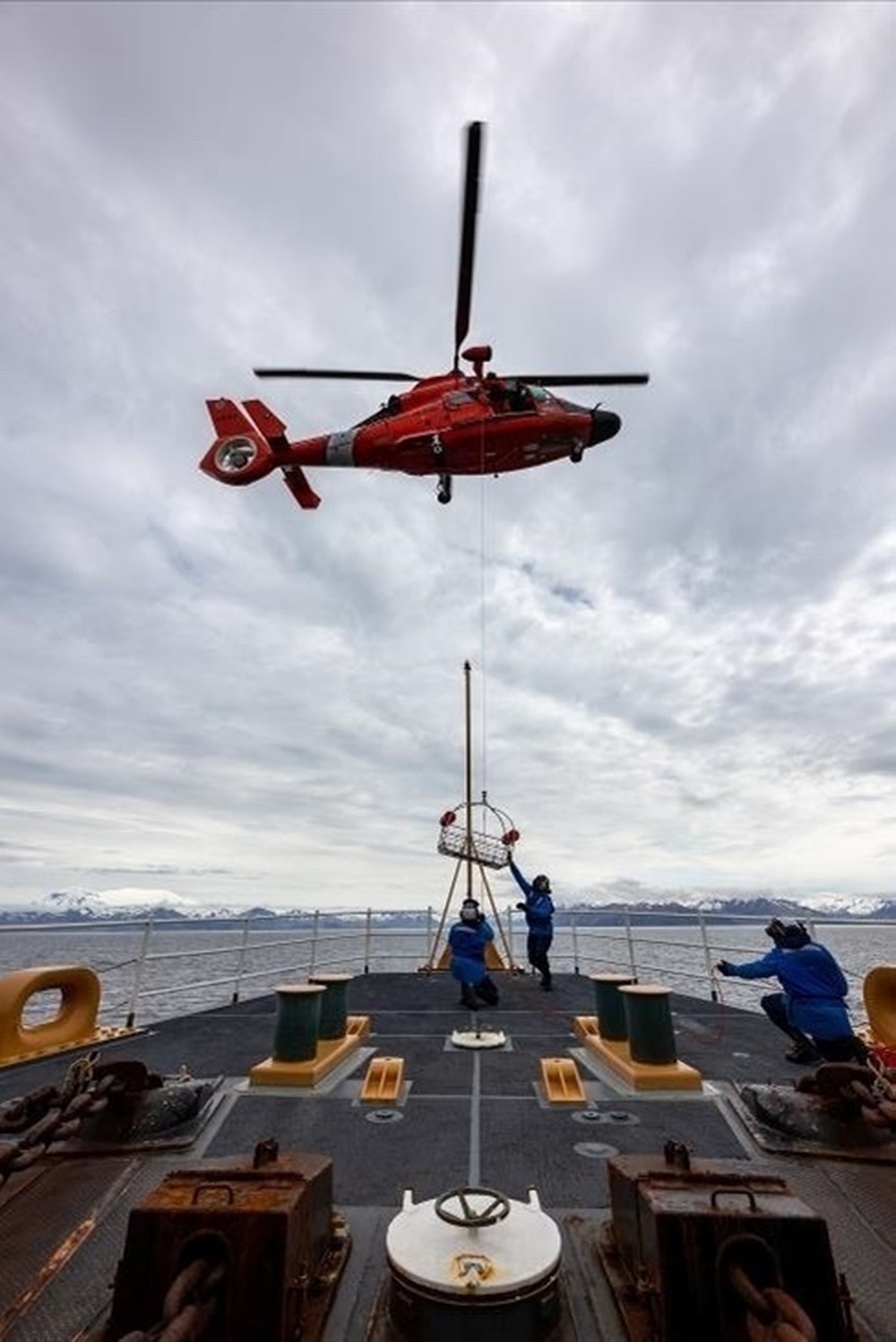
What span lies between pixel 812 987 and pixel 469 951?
4321mm

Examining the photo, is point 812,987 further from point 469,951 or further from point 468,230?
point 468,230

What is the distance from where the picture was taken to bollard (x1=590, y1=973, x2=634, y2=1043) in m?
6.21

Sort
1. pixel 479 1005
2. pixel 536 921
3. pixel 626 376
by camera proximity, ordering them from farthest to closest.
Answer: pixel 626 376 < pixel 536 921 < pixel 479 1005

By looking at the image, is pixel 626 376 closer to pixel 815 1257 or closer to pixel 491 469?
pixel 491 469

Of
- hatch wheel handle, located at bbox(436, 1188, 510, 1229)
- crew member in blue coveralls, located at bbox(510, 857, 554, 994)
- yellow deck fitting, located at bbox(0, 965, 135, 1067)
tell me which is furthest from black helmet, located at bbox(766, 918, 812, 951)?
yellow deck fitting, located at bbox(0, 965, 135, 1067)

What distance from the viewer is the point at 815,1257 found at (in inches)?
84.1

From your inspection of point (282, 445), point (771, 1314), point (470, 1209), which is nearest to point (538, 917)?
point (470, 1209)

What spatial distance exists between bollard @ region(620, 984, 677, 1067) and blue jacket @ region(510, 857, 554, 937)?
18.1 feet

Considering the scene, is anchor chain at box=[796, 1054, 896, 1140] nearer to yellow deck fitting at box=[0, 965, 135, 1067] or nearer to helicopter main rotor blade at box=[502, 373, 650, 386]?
yellow deck fitting at box=[0, 965, 135, 1067]

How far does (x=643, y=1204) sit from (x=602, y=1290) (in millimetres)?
506

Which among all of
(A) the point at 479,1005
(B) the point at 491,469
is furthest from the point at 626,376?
(A) the point at 479,1005

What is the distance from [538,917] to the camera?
11.1 metres

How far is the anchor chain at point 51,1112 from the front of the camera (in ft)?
8.54

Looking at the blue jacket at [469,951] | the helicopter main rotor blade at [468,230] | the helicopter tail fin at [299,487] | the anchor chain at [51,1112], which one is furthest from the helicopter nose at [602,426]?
the anchor chain at [51,1112]
